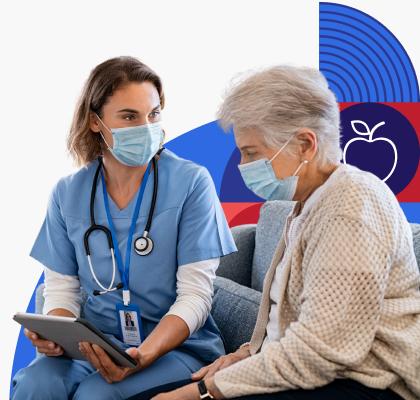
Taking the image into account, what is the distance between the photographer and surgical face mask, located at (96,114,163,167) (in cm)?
205

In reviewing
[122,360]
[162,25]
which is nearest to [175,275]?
[122,360]

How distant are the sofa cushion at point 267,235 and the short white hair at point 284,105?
3.03ft

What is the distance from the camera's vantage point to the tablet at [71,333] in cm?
167

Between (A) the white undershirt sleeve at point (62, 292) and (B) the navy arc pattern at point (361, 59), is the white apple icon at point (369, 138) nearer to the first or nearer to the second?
(B) the navy arc pattern at point (361, 59)

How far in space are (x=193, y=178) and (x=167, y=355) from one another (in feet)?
1.64

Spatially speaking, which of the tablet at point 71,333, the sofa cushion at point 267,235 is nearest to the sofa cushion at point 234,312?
the sofa cushion at point 267,235

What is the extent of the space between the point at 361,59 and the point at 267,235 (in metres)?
1.18

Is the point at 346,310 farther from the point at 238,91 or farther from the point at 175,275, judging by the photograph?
the point at 175,275

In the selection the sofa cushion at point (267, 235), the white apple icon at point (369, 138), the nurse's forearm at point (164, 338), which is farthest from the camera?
the white apple icon at point (369, 138)

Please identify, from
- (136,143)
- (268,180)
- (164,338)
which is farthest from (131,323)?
(268,180)

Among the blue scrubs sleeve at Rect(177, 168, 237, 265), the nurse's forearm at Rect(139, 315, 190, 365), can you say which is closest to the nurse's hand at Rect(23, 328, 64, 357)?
the nurse's forearm at Rect(139, 315, 190, 365)

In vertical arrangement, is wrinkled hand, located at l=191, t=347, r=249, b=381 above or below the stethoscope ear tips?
below

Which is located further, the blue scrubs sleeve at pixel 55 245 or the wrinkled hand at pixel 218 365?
the blue scrubs sleeve at pixel 55 245

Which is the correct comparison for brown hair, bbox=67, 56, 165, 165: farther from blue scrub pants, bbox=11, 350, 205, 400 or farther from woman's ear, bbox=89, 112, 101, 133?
blue scrub pants, bbox=11, 350, 205, 400
